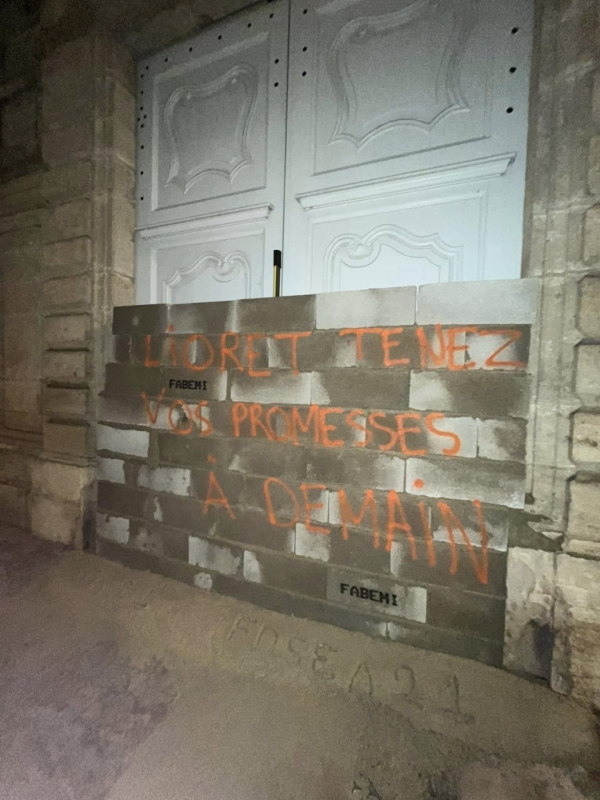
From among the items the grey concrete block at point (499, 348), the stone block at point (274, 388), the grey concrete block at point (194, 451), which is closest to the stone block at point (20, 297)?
the grey concrete block at point (194, 451)

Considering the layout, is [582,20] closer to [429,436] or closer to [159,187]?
[429,436]

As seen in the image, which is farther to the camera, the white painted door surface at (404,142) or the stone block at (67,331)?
the stone block at (67,331)

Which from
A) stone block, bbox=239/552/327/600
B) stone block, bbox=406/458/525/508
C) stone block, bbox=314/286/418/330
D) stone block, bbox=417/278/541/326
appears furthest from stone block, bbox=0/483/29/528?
stone block, bbox=417/278/541/326

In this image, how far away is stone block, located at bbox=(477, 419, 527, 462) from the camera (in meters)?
1.67

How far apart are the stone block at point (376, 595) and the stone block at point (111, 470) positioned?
4.73 feet

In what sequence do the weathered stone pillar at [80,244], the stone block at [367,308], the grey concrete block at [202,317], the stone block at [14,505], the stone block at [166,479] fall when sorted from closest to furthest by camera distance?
the stone block at [367,308], the grey concrete block at [202,317], the stone block at [166,479], the weathered stone pillar at [80,244], the stone block at [14,505]

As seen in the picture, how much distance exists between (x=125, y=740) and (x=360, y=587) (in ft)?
3.57

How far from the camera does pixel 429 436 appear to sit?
1.80 m

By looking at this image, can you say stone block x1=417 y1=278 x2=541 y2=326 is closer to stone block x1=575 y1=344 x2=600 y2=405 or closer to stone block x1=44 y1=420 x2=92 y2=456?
stone block x1=575 y1=344 x2=600 y2=405

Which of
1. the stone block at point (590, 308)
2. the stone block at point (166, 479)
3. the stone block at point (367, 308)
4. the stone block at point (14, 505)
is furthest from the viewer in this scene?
the stone block at point (14, 505)

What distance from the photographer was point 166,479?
7.85ft

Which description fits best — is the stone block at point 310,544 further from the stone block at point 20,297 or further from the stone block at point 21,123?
the stone block at point 21,123

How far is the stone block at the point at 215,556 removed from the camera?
7.25 ft

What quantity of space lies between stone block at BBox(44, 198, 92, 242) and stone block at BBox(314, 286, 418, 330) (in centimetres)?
174
